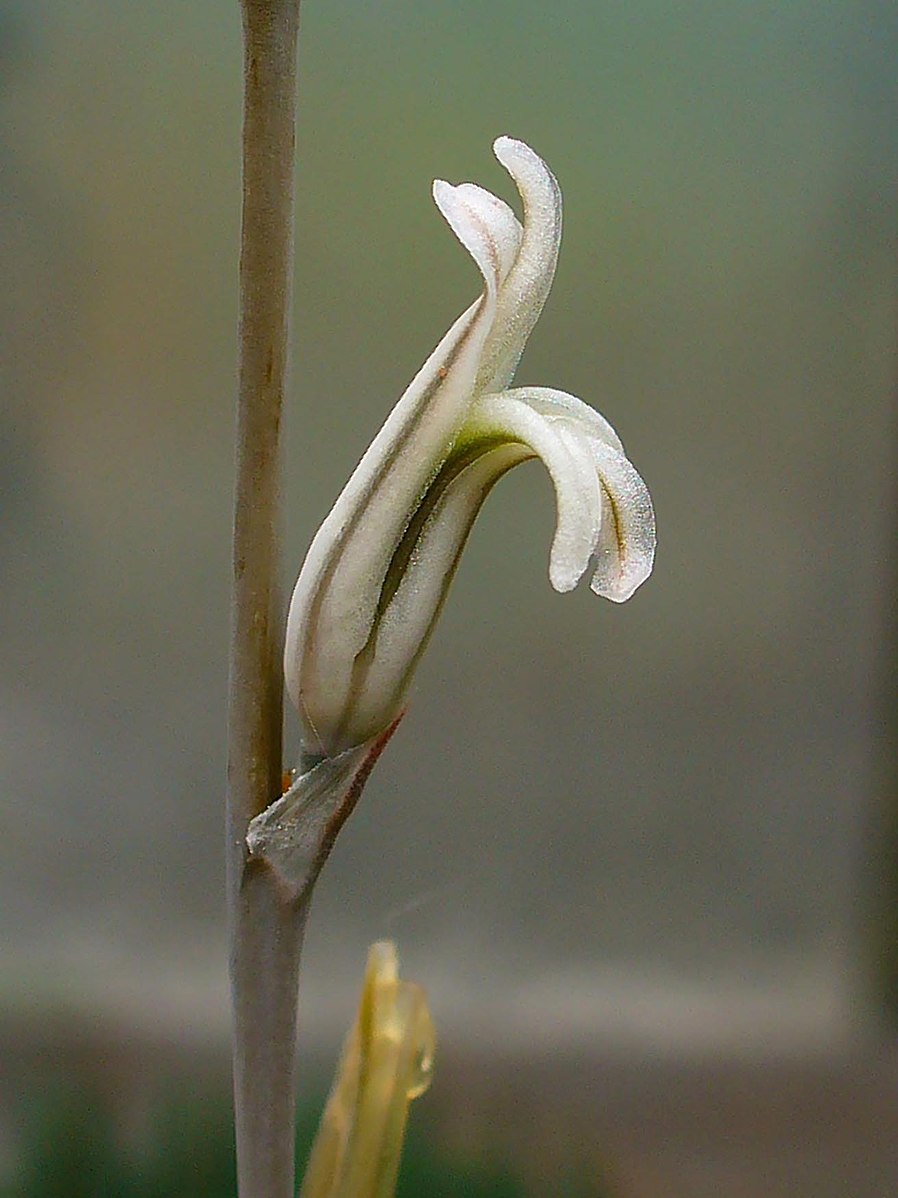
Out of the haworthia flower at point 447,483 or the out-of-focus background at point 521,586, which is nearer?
the haworthia flower at point 447,483

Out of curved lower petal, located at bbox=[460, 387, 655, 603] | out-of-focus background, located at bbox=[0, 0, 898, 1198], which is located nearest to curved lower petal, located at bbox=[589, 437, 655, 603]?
curved lower petal, located at bbox=[460, 387, 655, 603]

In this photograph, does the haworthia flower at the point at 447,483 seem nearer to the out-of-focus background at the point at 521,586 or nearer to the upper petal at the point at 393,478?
the upper petal at the point at 393,478

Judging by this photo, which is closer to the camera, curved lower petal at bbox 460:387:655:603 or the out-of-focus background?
curved lower petal at bbox 460:387:655:603

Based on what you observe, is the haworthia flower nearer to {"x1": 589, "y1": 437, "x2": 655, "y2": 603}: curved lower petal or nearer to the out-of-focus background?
{"x1": 589, "y1": 437, "x2": 655, "y2": 603}: curved lower petal

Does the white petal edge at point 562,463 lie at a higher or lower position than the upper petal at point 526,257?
lower

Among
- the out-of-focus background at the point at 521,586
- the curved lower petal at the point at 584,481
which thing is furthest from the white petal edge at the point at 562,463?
the out-of-focus background at the point at 521,586
